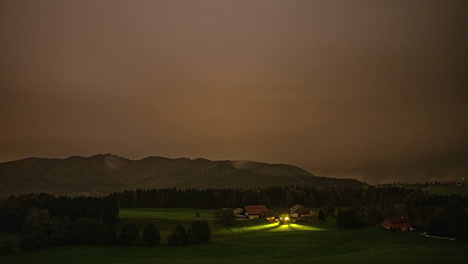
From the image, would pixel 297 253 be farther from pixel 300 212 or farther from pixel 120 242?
pixel 300 212

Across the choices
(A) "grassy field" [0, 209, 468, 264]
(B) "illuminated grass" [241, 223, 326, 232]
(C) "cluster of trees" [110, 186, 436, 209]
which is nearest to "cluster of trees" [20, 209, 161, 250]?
(A) "grassy field" [0, 209, 468, 264]

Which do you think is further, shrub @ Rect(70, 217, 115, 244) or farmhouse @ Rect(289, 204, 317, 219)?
farmhouse @ Rect(289, 204, 317, 219)

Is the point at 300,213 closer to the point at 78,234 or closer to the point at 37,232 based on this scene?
the point at 78,234

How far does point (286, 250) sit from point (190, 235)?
2321cm

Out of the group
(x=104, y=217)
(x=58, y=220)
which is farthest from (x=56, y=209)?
(x=58, y=220)

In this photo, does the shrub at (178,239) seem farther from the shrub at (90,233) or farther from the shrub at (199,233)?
the shrub at (90,233)

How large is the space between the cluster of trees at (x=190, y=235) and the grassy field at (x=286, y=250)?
A: 2.65 meters

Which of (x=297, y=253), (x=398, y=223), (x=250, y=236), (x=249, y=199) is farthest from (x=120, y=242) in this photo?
(x=249, y=199)

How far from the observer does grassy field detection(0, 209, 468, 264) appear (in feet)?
203

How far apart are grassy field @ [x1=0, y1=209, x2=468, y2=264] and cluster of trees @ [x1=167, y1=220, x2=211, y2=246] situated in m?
2.65

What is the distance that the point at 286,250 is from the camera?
7538cm

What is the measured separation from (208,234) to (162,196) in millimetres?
92078

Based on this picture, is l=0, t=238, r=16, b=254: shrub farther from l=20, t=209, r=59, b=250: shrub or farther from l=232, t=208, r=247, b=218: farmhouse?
l=232, t=208, r=247, b=218: farmhouse

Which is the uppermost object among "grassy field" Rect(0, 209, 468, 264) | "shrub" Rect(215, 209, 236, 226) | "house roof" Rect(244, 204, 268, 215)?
"house roof" Rect(244, 204, 268, 215)
